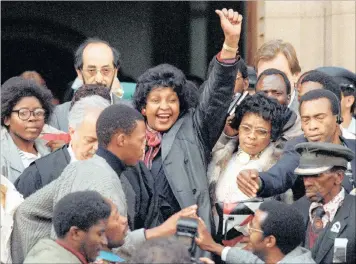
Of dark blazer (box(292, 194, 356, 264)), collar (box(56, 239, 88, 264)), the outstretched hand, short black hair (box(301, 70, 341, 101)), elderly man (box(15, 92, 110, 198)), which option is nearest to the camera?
collar (box(56, 239, 88, 264))

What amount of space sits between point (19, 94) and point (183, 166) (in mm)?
1205

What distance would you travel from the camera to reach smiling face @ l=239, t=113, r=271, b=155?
10.4 metres

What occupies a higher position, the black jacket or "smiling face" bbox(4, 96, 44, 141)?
"smiling face" bbox(4, 96, 44, 141)

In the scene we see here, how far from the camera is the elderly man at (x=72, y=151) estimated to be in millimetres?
9922

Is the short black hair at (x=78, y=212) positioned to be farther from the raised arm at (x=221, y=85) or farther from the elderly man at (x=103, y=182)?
the raised arm at (x=221, y=85)

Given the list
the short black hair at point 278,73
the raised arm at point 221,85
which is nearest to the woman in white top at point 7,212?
the raised arm at point 221,85

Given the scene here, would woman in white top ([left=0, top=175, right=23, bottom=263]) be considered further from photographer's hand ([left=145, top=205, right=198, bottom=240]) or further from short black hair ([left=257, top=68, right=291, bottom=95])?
short black hair ([left=257, top=68, right=291, bottom=95])

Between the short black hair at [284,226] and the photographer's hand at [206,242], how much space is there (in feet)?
1.14

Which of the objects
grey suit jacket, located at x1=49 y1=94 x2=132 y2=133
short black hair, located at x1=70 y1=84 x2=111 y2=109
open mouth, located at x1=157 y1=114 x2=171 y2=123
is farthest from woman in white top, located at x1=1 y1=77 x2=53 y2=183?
open mouth, located at x1=157 y1=114 x2=171 y2=123

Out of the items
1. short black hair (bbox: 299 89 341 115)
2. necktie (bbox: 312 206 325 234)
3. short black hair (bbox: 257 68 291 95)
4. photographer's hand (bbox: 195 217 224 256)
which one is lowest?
photographer's hand (bbox: 195 217 224 256)

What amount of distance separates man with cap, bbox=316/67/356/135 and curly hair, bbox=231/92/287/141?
1.15m

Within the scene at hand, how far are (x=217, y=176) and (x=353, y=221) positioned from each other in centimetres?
114

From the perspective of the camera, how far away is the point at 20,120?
10.6 meters

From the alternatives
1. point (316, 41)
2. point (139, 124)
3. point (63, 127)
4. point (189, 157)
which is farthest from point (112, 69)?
point (316, 41)
